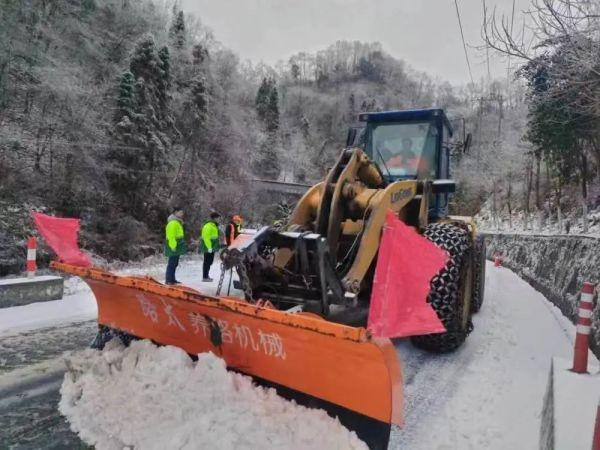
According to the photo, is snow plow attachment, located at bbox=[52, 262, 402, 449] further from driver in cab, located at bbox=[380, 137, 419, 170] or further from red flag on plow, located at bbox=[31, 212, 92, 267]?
driver in cab, located at bbox=[380, 137, 419, 170]

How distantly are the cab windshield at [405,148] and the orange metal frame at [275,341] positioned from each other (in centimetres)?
335

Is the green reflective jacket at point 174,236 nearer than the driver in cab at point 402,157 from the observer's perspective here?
No

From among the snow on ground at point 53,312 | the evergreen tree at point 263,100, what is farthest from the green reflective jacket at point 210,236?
the evergreen tree at point 263,100

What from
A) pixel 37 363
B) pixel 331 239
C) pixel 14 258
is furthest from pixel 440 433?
pixel 14 258

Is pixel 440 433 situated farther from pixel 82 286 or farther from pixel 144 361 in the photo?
pixel 82 286

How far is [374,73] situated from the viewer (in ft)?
324

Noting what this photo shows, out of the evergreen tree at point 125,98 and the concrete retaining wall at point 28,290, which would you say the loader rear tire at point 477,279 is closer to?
the concrete retaining wall at point 28,290

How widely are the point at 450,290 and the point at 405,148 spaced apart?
7.24ft

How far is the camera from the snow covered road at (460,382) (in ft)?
9.60

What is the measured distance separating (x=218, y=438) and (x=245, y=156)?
71.1 ft

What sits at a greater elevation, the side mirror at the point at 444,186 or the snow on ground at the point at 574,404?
the side mirror at the point at 444,186

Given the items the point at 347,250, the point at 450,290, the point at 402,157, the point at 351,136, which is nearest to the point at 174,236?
the point at 351,136

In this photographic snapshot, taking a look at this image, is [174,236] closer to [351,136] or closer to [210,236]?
[210,236]

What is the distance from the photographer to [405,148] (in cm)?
578
